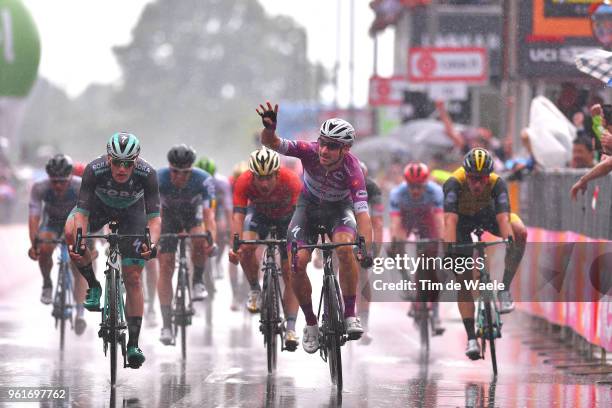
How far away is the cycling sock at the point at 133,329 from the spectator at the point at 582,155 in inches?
269

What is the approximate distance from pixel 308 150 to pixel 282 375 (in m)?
2.26

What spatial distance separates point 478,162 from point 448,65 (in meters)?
12.9

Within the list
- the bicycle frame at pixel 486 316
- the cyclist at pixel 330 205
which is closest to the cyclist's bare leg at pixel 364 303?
the bicycle frame at pixel 486 316

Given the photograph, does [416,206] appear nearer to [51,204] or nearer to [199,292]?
[199,292]

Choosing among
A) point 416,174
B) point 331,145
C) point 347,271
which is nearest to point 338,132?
point 331,145

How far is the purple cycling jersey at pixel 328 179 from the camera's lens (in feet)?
38.0

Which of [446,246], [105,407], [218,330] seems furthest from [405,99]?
[105,407]

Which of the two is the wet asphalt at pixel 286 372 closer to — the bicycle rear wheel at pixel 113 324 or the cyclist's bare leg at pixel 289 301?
the bicycle rear wheel at pixel 113 324

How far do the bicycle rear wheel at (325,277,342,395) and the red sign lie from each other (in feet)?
82.5

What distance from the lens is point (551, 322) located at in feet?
54.8

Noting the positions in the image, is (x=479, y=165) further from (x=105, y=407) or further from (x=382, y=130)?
(x=382, y=130)

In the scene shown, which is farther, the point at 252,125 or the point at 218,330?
the point at 252,125

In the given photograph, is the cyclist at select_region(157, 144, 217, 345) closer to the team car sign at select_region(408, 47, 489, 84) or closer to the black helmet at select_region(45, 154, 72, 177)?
the black helmet at select_region(45, 154, 72, 177)

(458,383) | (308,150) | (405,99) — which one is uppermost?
(405,99)
